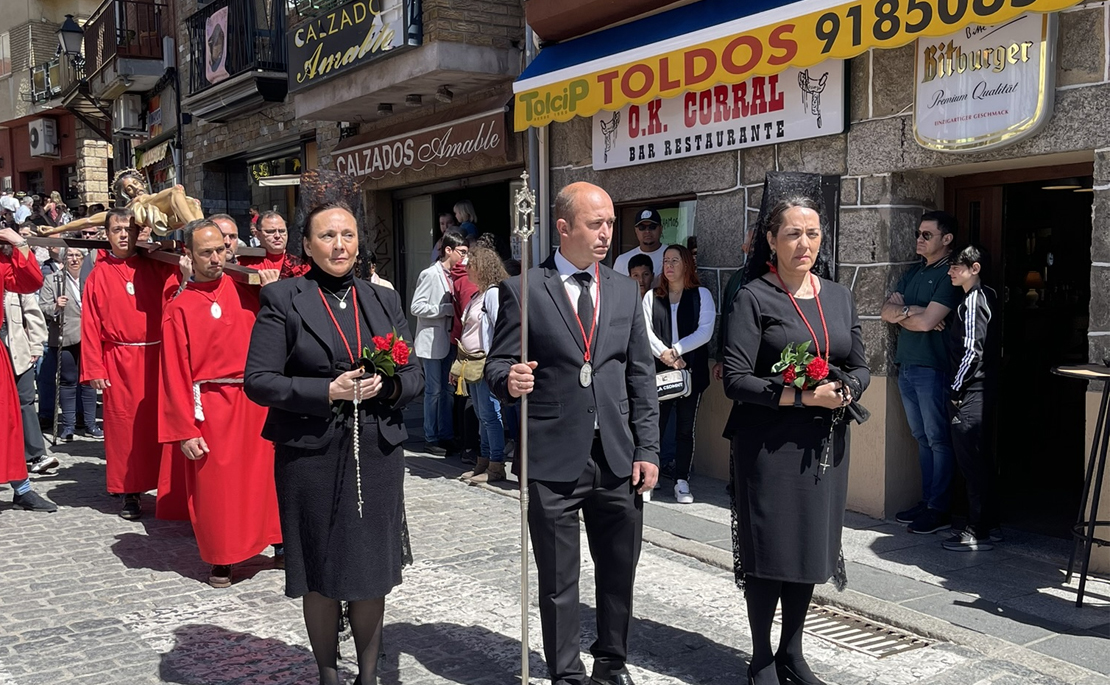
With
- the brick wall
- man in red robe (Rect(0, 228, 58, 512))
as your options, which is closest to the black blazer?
man in red robe (Rect(0, 228, 58, 512))

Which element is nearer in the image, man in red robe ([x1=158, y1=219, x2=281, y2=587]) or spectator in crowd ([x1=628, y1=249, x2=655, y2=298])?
man in red robe ([x1=158, y1=219, x2=281, y2=587])

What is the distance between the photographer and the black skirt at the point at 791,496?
3834 mm

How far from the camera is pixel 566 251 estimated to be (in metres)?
3.93

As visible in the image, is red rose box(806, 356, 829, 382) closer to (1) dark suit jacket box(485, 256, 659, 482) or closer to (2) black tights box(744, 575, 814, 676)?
(1) dark suit jacket box(485, 256, 659, 482)

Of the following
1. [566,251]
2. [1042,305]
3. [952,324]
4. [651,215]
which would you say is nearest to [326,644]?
A: [566,251]

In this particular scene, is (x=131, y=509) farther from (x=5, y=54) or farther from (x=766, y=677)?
(x=5, y=54)

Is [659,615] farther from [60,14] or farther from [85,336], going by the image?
[60,14]

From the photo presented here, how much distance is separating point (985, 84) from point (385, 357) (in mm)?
4126

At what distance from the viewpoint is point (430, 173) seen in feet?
39.5

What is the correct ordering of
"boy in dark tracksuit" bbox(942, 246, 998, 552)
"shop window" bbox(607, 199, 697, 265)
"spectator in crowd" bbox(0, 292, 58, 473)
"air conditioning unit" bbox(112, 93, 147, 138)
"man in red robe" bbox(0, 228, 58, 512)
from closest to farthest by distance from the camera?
"boy in dark tracksuit" bbox(942, 246, 998, 552), "man in red robe" bbox(0, 228, 58, 512), "spectator in crowd" bbox(0, 292, 58, 473), "shop window" bbox(607, 199, 697, 265), "air conditioning unit" bbox(112, 93, 147, 138)

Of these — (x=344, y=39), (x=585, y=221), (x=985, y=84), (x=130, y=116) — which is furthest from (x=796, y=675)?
(x=130, y=116)

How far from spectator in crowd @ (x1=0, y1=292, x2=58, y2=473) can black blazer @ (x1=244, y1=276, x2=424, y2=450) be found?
15.7 feet

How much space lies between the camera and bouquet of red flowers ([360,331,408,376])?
3693 millimetres

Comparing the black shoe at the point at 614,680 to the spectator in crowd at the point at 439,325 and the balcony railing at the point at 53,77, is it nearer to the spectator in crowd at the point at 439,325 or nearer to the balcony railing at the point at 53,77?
the spectator in crowd at the point at 439,325
